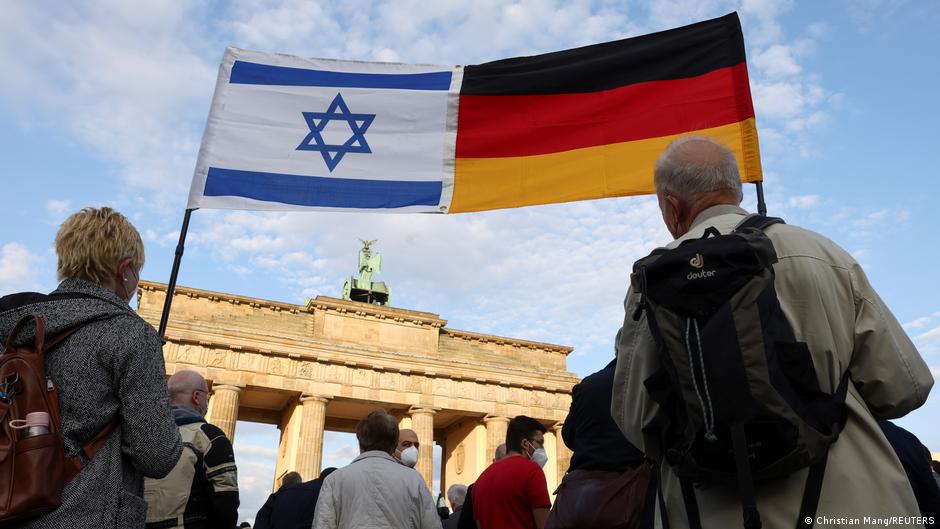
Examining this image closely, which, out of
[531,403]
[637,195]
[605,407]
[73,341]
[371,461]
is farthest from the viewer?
[531,403]

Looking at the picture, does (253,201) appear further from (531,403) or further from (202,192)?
(531,403)

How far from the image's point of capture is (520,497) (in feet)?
16.5

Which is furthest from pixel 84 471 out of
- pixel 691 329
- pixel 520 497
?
pixel 520 497

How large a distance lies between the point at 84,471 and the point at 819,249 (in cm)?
257

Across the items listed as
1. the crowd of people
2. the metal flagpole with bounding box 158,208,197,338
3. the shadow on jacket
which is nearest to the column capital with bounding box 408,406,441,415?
the shadow on jacket

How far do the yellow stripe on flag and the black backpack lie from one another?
4380 mm

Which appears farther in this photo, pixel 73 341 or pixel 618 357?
pixel 73 341

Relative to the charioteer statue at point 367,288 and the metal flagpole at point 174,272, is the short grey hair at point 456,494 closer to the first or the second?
the metal flagpole at point 174,272

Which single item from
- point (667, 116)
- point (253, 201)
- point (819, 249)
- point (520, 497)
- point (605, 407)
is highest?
A: point (667, 116)

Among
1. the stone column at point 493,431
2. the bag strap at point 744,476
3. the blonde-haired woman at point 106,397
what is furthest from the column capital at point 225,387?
the bag strap at point 744,476

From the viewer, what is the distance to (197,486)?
4.28 metres

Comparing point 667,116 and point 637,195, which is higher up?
point 667,116

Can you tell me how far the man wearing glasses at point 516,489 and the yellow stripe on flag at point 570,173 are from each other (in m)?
2.39

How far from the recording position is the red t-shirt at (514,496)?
497 cm
